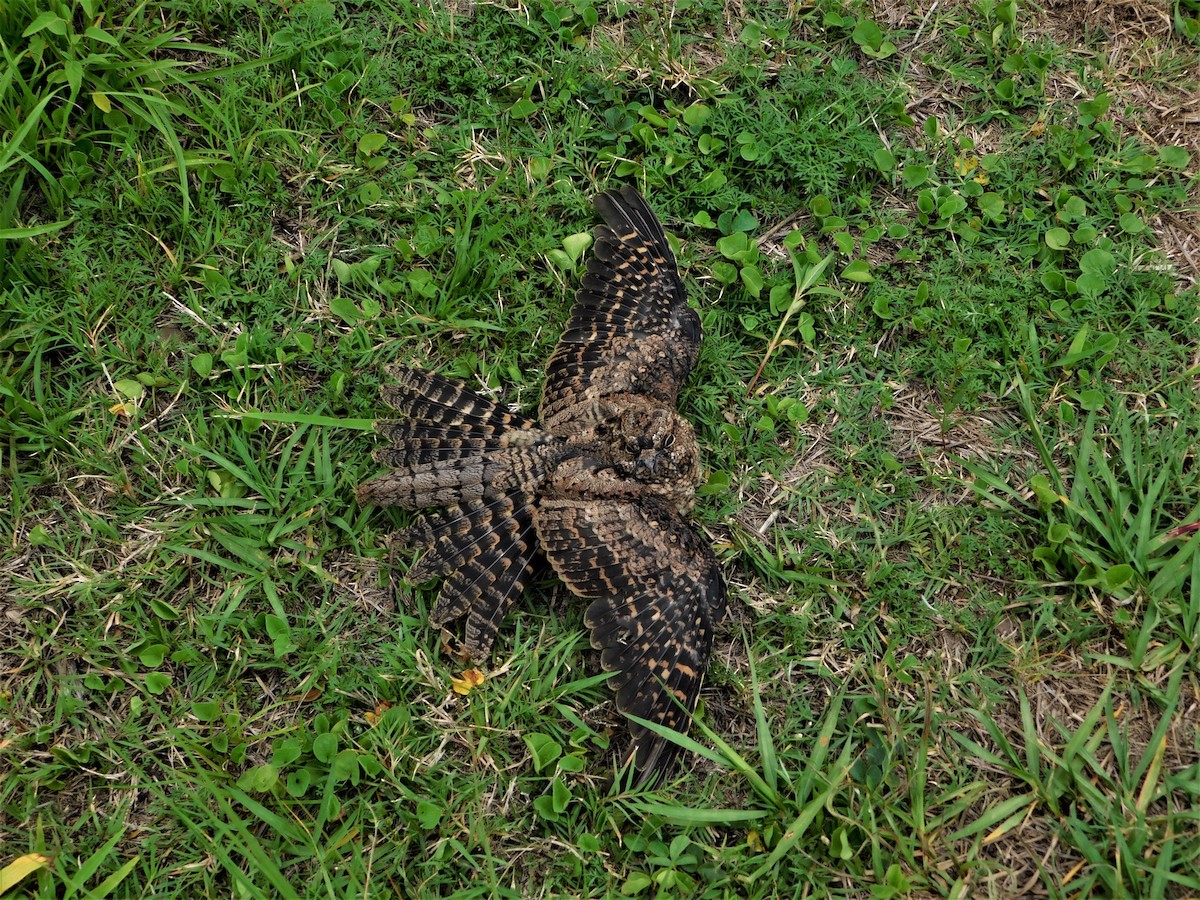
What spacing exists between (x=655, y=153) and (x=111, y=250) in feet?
7.60

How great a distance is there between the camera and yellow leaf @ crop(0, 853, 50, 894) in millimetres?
2867

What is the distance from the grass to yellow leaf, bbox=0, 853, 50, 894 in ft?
0.04

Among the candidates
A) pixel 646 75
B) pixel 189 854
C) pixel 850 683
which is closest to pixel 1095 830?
pixel 850 683

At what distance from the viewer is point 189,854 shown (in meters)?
3.04

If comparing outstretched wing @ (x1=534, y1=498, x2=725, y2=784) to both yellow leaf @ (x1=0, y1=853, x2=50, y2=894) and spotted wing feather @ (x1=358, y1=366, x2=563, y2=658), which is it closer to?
spotted wing feather @ (x1=358, y1=366, x2=563, y2=658)

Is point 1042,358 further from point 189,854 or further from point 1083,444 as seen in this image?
point 189,854

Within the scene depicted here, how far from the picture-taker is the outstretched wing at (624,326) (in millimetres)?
3523

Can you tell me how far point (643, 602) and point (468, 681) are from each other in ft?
2.29

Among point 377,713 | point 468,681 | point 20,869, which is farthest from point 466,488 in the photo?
point 20,869

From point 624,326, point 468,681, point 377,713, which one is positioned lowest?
point 377,713

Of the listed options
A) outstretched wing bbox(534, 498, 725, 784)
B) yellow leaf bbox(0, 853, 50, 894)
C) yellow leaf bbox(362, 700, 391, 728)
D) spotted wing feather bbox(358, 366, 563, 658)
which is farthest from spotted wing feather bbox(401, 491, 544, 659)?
yellow leaf bbox(0, 853, 50, 894)

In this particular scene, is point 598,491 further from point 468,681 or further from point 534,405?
point 468,681

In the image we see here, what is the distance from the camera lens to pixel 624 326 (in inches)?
143

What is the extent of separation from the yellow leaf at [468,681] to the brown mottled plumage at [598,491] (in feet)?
0.29
